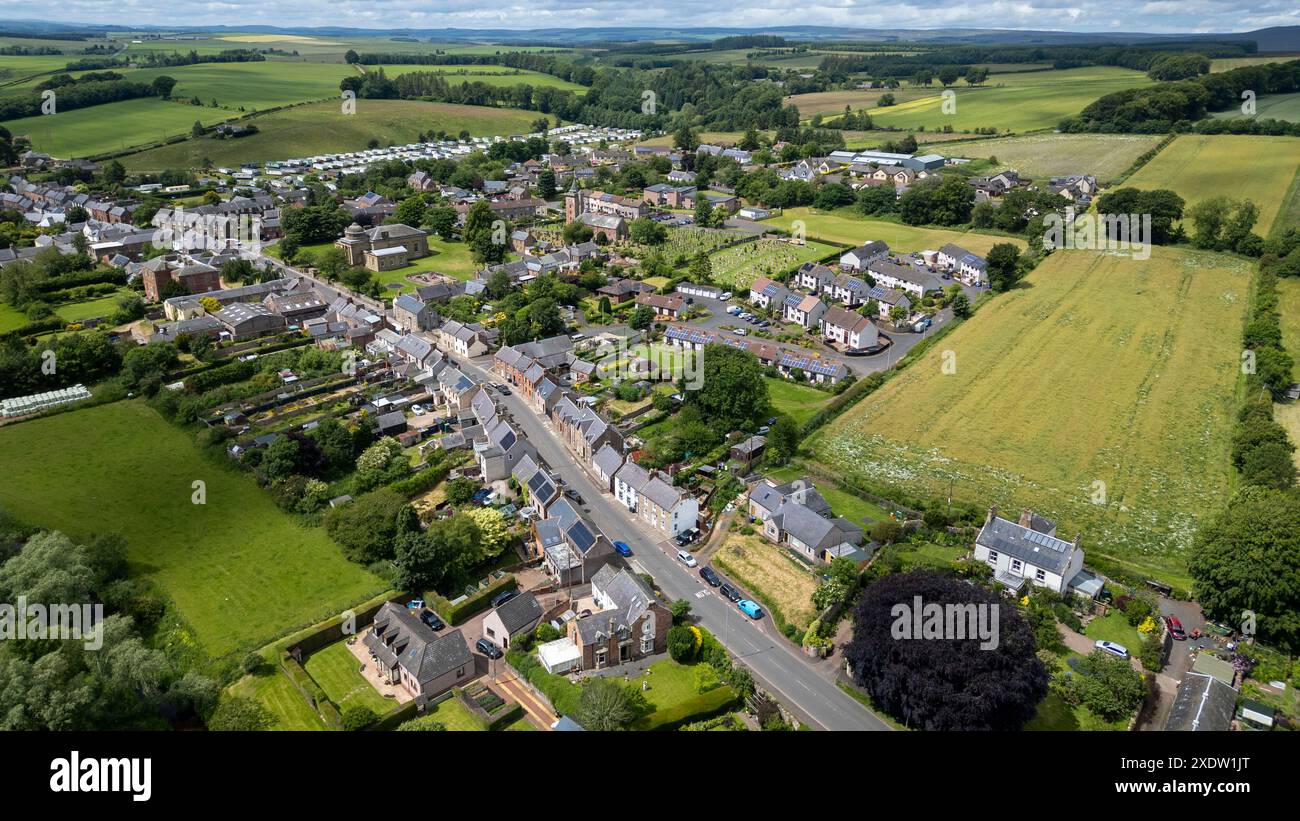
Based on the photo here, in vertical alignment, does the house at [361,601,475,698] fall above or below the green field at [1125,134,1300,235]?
below

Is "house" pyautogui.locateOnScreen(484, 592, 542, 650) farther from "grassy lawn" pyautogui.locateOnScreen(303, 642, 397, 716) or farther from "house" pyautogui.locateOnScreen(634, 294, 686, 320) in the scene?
"house" pyautogui.locateOnScreen(634, 294, 686, 320)

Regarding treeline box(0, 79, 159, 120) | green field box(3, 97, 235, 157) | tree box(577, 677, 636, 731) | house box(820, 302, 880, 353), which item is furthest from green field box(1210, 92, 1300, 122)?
treeline box(0, 79, 159, 120)

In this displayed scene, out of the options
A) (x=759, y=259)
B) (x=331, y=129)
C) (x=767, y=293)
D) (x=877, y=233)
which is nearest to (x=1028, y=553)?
(x=767, y=293)

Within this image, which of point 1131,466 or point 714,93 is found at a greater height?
point 714,93

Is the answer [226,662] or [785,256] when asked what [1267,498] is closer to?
[226,662]

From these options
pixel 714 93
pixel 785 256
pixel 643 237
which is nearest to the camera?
pixel 785 256
